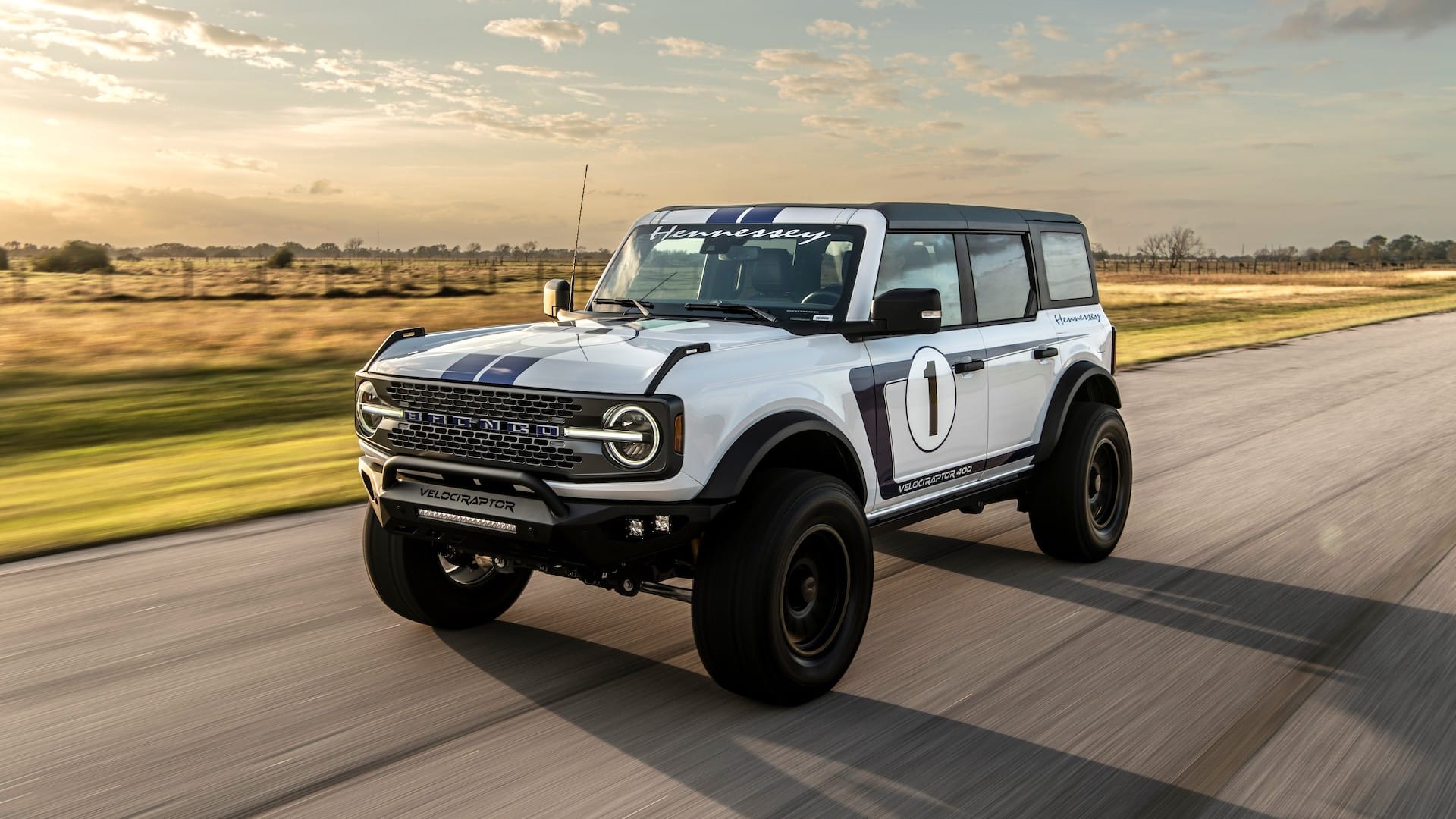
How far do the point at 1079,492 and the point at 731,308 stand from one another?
246 centimetres

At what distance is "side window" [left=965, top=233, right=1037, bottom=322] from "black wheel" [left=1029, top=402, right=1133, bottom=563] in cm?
73

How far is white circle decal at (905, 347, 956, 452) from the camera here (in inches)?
217

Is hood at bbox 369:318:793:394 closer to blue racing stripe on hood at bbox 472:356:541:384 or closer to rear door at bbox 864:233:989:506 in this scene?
blue racing stripe on hood at bbox 472:356:541:384

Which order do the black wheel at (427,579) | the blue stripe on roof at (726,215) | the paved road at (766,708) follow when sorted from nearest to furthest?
the paved road at (766,708)
the black wheel at (427,579)
the blue stripe on roof at (726,215)

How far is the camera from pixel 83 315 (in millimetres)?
34344

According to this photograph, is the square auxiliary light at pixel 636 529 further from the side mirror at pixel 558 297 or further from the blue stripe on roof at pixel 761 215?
the side mirror at pixel 558 297

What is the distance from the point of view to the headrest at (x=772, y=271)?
562 centimetres

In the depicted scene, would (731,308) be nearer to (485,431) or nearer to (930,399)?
(930,399)

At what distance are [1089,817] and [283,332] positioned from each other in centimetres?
2578

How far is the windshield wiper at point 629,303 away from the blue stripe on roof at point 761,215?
64 cm

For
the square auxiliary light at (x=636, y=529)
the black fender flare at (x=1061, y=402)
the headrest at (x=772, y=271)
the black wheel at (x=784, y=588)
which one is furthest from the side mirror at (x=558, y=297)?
the black fender flare at (x=1061, y=402)

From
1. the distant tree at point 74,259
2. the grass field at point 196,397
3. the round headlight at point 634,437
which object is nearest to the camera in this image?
the round headlight at point 634,437

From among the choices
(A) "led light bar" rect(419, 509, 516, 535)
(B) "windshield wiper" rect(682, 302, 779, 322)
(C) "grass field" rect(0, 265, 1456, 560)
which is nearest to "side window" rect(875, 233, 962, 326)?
(B) "windshield wiper" rect(682, 302, 779, 322)

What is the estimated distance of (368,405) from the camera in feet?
16.6
